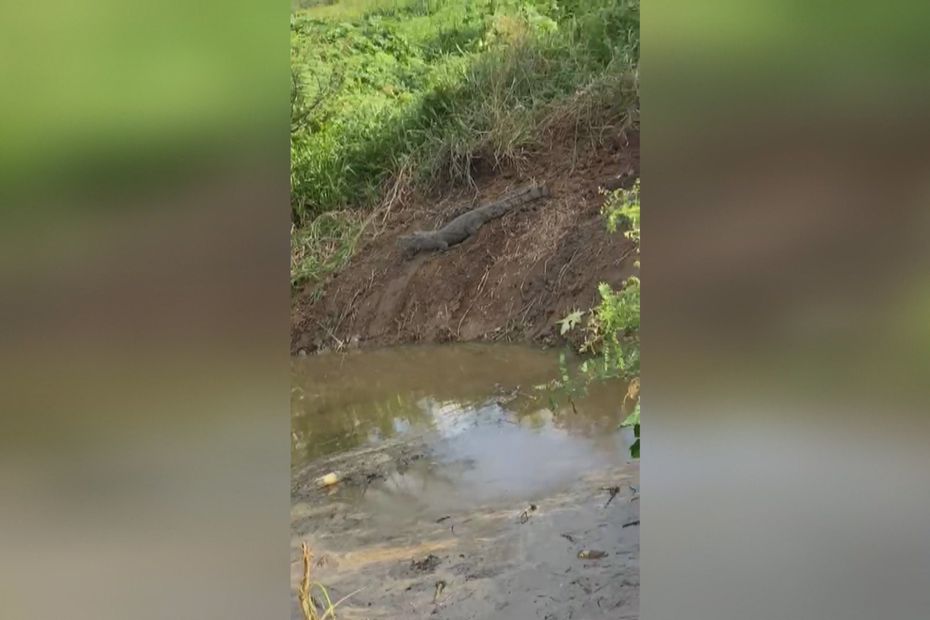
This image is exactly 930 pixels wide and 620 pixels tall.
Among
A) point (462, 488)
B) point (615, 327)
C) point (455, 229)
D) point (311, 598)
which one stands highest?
point (455, 229)

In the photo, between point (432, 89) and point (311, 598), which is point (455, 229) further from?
point (311, 598)

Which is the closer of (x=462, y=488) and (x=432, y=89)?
(x=462, y=488)

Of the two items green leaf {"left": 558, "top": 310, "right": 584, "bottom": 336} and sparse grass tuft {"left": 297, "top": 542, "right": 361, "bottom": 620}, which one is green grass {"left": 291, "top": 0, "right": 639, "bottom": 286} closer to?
green leaf {"left": 558, "top": 310, "right": 584, "bottom": 336}

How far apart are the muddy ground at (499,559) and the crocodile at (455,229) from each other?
48cm

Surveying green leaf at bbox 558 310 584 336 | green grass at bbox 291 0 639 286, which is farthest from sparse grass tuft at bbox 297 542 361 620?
green leaf at bbox 558 310 584 336

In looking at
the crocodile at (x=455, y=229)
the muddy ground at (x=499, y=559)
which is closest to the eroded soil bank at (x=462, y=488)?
the muddy ground at (x=499, y=559)

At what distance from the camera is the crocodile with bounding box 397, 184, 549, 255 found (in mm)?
1771

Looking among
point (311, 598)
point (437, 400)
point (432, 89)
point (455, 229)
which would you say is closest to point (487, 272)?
point (455, 229)

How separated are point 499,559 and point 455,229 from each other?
70cm

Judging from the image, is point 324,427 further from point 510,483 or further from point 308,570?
point 510,483

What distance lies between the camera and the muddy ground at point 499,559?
1649mm

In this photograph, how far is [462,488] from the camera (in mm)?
1679
